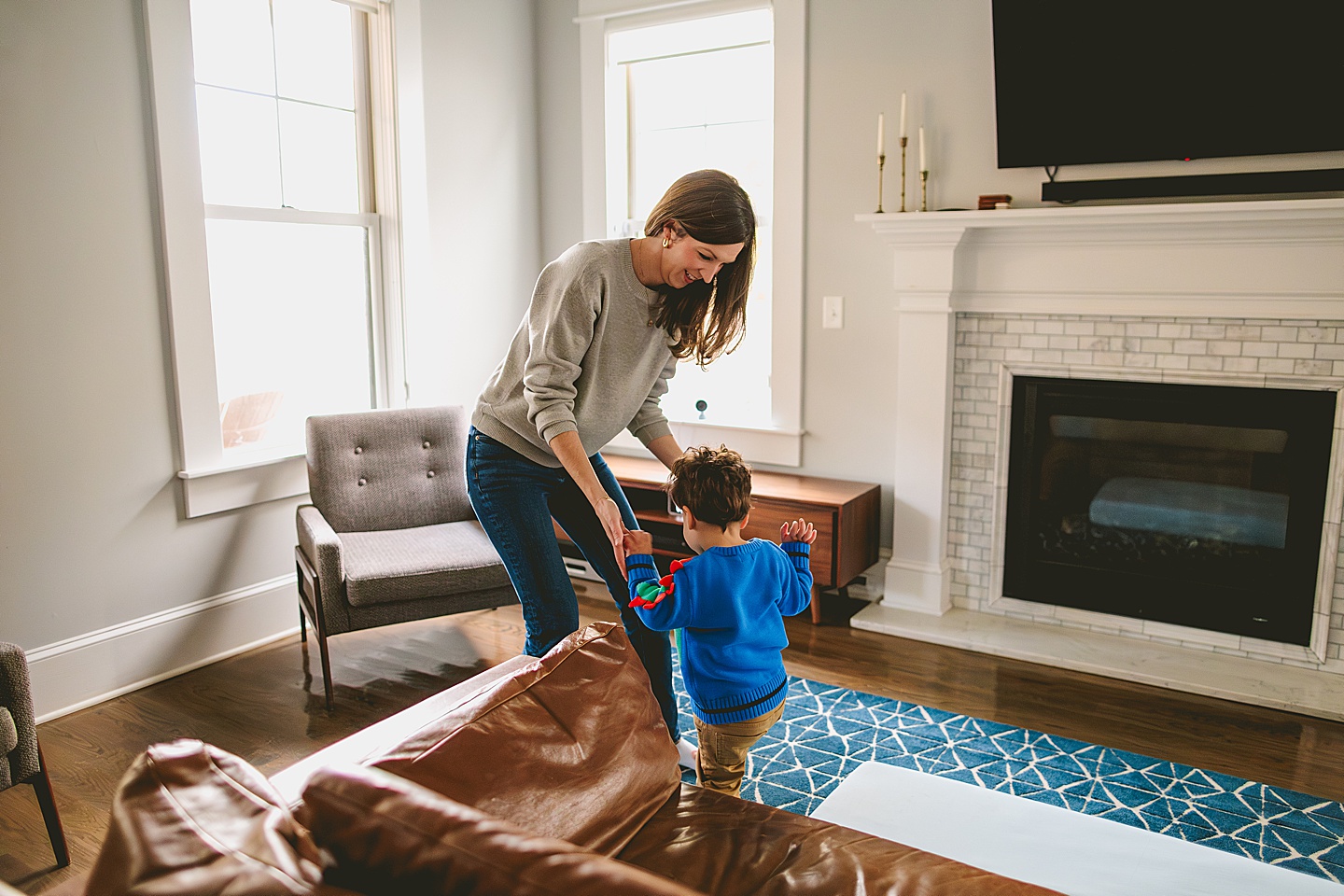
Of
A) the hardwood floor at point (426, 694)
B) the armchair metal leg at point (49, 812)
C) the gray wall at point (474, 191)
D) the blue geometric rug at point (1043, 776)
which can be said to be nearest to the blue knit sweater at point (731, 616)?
the blue geometric rug at point (1043, 776)

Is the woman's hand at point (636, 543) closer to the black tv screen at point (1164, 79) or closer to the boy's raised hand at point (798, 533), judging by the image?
the boy's raised hand at point (798, 533)

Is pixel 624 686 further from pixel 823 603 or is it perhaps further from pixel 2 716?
pixel 823 603

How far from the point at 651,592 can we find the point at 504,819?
71 cm

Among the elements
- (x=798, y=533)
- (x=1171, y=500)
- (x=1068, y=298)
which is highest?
(x=1068, y=298)

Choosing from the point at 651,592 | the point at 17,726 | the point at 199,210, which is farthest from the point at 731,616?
the point at 199,210

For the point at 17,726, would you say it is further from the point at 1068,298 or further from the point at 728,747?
the point at 1068,298

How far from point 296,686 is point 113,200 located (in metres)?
1.58

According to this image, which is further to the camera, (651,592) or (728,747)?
(728,747)

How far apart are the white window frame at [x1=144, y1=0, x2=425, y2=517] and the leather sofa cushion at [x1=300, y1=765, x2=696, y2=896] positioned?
2567 millimetres

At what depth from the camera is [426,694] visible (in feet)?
10.0

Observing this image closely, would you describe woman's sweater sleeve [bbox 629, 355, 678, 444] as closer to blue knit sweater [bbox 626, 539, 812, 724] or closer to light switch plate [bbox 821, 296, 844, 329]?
blue knit sweater [bbox 626, 539, 812, 724]

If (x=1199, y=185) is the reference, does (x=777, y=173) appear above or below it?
above

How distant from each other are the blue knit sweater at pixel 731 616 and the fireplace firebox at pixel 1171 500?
1879 mm

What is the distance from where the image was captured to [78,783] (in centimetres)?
254
